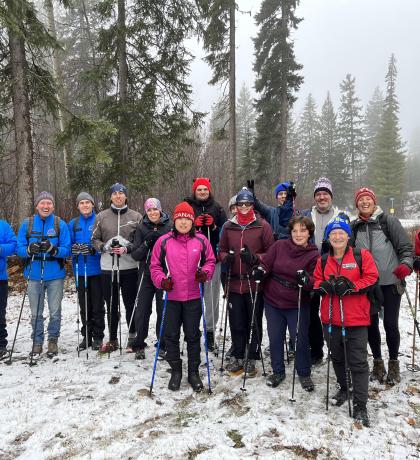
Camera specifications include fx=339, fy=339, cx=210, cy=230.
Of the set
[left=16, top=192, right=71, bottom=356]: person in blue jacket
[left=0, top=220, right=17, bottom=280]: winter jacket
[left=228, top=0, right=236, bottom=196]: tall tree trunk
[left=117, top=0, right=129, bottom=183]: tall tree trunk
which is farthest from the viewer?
[left=228, top=0, right=236, bottom=196]: tall tree trunk

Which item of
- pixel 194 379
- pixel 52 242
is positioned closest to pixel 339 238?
pixel 194 379

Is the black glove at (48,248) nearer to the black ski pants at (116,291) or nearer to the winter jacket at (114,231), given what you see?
the winter jacket at (114,231)

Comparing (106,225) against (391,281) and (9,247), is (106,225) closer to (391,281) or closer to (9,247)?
(9,247)

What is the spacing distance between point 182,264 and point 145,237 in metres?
1.01

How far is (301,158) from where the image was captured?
168ft

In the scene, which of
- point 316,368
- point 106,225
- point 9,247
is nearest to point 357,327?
point 316,368

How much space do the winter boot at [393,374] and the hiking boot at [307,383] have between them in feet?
3.65

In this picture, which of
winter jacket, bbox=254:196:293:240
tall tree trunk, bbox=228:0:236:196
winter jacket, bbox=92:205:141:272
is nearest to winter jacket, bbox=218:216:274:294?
winter jacket, bbox=254:196:293:240

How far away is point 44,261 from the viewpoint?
536 cm

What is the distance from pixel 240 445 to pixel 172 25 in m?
12.8

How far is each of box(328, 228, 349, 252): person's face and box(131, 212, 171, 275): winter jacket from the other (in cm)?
252

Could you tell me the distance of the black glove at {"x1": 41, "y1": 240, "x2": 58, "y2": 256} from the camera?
5170mm

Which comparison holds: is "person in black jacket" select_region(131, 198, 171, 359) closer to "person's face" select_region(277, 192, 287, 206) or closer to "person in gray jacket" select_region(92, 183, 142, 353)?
"person in gray jacket" select_region(92, 183, 142, 353)

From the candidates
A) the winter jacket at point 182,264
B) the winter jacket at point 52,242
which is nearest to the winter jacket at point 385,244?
the winter jacket at point 182,264
